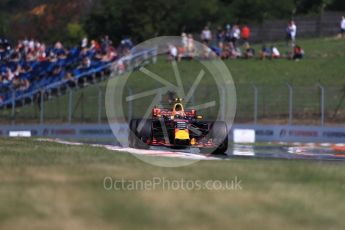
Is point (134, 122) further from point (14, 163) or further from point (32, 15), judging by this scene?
point (32, 15)

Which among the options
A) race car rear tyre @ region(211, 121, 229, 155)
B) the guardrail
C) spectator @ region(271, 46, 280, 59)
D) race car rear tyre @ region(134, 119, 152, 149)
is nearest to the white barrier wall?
the guardrail

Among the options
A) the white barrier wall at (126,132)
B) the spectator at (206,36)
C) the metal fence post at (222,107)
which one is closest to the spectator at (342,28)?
the spectator at (206,36)

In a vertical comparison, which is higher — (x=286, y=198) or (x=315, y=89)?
(x=315, y=89)

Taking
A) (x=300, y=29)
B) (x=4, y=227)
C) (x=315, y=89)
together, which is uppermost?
(x=300, y=29)

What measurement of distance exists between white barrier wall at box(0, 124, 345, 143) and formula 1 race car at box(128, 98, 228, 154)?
302 inches

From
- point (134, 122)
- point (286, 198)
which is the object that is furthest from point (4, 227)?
point (134, 122)

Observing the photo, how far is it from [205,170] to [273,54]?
3192 cm

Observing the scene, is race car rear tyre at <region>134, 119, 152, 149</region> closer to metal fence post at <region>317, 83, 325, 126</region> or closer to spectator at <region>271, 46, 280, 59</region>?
metal fence post at <region>317, 83, 325, 126</region>

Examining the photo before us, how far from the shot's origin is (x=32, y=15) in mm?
77812

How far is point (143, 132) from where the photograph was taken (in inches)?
836

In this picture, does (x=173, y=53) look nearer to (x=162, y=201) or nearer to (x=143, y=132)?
(x=143, y=132)

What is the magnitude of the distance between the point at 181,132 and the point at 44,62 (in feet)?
85.8

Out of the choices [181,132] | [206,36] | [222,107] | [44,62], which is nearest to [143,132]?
[181,132]

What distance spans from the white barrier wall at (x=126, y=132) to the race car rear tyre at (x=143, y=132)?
745cm
